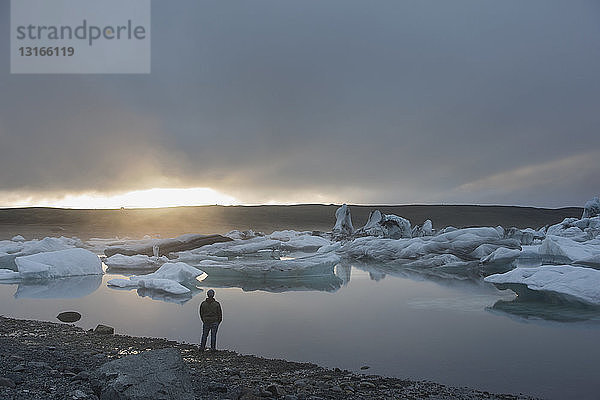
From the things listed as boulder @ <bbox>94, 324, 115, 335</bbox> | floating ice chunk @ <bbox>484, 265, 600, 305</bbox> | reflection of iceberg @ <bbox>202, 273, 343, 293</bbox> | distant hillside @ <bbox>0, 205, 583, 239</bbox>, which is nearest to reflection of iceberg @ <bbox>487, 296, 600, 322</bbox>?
floating ice chunk @ <bbox>484, 265, 600, 305</bbox>

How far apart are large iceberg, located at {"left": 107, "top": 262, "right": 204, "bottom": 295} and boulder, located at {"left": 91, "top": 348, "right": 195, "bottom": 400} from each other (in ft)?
22.6

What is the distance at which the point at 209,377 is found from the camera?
4938 millimetres

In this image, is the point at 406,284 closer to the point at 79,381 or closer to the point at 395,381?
the point at 395,381

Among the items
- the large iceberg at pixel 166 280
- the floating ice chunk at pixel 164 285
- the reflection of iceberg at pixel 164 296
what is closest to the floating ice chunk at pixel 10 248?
the large iceberg at pixel 166 280

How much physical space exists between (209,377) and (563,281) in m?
7.64

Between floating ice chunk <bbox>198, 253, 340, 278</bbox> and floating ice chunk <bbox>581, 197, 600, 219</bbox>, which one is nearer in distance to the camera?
floating ice chunk <bbox>198, 253, 340, 278</bbox>

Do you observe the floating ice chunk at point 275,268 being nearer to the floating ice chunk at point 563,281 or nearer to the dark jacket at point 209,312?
the floating ice chunk at point 563,281

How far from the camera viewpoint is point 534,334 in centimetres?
714

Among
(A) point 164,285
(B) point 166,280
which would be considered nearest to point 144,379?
(A) point 164,285

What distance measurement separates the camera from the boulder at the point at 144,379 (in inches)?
138

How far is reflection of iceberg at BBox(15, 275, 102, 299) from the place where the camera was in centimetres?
1090

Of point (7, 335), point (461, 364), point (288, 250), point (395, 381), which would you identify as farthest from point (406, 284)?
point (288, 250)

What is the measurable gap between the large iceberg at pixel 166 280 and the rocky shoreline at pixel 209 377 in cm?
440

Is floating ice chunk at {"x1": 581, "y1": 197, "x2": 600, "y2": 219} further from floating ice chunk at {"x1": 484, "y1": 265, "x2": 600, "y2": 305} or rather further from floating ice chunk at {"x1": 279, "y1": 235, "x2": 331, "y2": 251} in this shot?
floating ice chunk at {"x1": 484, "y1": 265, "x2": 600, "y2": 305}
